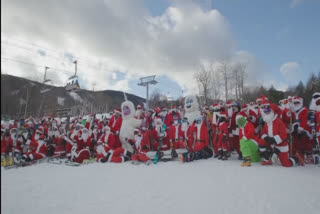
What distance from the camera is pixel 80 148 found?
7.99 metres

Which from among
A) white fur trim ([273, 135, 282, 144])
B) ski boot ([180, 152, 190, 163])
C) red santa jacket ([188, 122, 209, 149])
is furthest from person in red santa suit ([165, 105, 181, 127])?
white fur trim ([273, 135, 282, 144])

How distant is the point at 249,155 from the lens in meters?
5.35

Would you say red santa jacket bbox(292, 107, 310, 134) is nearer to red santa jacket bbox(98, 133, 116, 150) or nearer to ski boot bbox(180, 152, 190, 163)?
ski boot bbox(180, 152, 190, 163)

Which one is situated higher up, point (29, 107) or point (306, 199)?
point (29, 107)

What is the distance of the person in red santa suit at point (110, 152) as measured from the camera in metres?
6.78

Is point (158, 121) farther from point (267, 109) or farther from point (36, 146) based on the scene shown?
point (36, 146)

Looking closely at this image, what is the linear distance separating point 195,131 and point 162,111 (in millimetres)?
3343

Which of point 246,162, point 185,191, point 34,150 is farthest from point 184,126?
point 34,150


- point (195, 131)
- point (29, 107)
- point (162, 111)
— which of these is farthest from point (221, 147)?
point (29, 107)

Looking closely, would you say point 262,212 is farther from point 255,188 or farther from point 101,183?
point 101,183

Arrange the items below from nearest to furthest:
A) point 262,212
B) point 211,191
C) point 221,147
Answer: point 262,212
point 211,191
point 221,147

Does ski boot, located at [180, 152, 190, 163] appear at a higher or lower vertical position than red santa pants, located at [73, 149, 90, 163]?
higher

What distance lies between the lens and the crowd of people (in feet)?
17.4

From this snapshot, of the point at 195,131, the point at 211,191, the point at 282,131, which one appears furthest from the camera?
the point at 195,131
